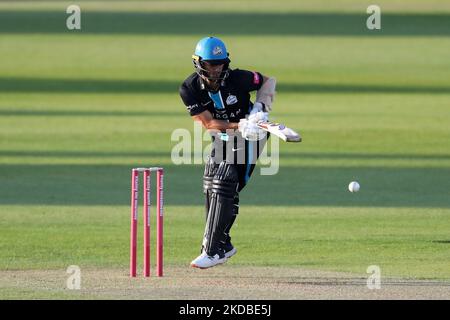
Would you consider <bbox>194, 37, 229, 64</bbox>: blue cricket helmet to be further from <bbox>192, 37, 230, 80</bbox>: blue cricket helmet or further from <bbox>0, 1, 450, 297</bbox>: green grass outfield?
<bbox>0, 1, 450, 297</bbox>: green grass outfield

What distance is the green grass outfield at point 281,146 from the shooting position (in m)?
16.8

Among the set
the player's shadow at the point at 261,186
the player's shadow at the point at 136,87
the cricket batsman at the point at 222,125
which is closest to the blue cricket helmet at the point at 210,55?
the cricket batsman at the point at 222,125

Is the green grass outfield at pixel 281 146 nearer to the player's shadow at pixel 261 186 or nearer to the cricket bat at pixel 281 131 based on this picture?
the player's shadow at pixel 261 186

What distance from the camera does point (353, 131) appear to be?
3109 centimetres

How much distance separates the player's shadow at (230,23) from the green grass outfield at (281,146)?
1.24 feet

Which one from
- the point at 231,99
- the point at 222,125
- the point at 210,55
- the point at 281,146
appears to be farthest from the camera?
the point at 281,146

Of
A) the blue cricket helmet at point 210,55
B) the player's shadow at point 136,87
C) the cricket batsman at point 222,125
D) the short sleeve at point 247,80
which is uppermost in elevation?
the blue cricket helmet at point 210,55

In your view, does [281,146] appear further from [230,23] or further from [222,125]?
[230,23]

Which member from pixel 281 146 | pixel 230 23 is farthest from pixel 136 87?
pixel 230 23

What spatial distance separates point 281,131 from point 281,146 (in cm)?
1530

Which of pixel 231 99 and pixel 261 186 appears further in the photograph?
pixel 261 186

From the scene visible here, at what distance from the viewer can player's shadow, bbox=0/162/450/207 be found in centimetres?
2094

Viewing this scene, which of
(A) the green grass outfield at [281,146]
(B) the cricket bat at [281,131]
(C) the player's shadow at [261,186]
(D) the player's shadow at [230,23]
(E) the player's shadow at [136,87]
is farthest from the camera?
(D) the player's shadow at [230,23]

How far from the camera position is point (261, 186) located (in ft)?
75.2
